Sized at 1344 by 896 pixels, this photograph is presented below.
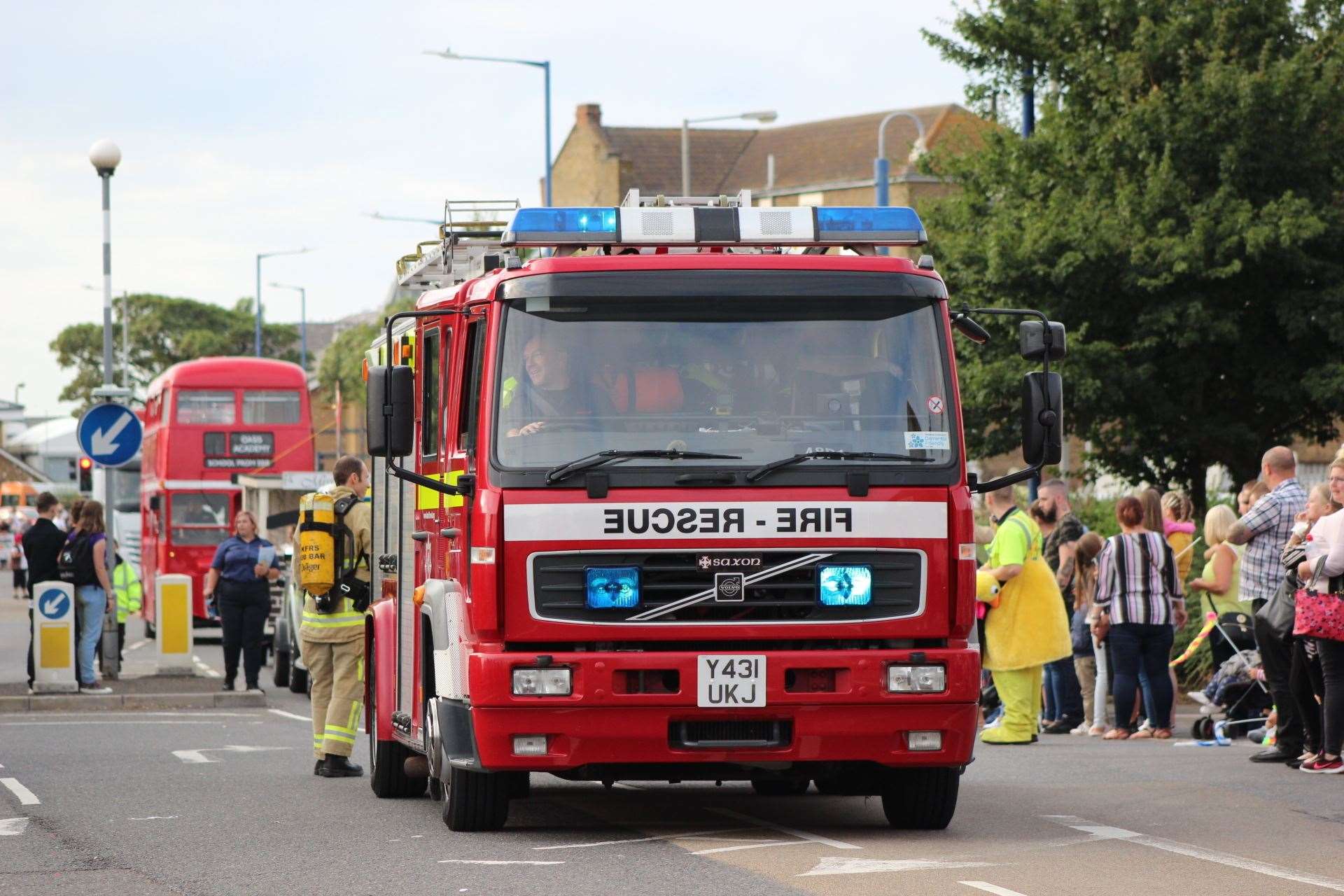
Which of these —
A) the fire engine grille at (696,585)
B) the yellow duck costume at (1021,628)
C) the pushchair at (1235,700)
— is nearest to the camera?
the fire engine grille at (696,585)

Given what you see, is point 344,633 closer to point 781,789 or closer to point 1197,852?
point 781,789

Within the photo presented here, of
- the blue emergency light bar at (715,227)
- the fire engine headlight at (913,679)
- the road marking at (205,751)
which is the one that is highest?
the blue emergency light bar at (715,227)

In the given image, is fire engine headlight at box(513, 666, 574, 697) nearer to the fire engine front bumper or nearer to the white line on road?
the fire engine front bumper

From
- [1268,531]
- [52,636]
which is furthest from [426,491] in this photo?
[52,636]

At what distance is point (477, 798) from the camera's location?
34.0 feet

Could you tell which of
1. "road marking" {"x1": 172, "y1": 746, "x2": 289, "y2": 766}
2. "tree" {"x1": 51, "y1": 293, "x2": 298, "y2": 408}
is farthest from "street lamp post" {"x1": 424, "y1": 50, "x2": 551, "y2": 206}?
"tree" {"x1": 51, "y1": 293, "x2": 298, "y2": 408}

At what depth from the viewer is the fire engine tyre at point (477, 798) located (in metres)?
10.3

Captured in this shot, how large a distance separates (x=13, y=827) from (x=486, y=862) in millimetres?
2944

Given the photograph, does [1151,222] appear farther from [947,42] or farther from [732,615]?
[732,615]

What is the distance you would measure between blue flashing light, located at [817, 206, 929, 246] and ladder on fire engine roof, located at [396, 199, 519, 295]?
1.83 meters

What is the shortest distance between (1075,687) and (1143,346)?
427 inches

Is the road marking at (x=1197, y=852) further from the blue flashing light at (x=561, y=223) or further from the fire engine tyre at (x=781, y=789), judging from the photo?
the blue flashing light at (x=561, y=223)

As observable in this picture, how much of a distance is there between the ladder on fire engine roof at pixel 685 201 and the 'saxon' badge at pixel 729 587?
2081 millimetres

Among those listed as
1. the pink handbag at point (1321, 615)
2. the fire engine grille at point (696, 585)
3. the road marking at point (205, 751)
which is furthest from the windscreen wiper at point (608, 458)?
the road marking at point (205, 751)
